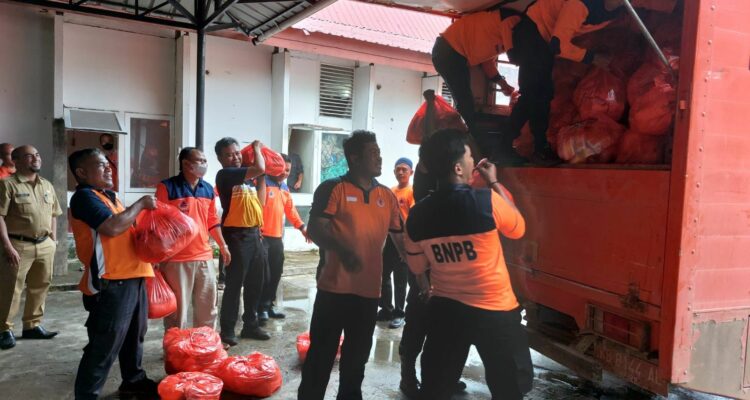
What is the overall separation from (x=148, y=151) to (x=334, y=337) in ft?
22.1

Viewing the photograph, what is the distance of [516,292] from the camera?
11.5 feet

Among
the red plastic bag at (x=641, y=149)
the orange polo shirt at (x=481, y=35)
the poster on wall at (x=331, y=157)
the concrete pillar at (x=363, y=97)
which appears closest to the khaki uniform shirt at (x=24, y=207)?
the orange polo shirt at (x=481, y=35)

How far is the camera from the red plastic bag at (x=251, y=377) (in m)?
3.77

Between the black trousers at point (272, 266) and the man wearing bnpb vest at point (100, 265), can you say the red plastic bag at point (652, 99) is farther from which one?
the black trousers at point (272, 266)

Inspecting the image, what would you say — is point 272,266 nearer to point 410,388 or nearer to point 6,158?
point 410,388

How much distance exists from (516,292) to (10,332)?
439 cm

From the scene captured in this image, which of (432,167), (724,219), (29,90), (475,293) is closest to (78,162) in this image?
(432,167)

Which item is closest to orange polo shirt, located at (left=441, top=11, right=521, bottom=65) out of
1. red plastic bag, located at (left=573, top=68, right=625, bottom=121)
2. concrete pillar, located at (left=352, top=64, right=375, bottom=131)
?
red plastic bag, located at (left=573, top=68, right=625, bottom=121)

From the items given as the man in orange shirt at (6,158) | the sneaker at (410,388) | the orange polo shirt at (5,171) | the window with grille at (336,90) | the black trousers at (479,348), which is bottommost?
the sneaker at (410,388)

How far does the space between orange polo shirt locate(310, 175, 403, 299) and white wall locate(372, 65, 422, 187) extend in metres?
7.57

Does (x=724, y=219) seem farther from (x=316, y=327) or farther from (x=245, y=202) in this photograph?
(x=245, y=202)

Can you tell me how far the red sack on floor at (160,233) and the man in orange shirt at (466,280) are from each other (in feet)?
5.32

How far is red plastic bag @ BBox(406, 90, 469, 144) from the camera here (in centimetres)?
414

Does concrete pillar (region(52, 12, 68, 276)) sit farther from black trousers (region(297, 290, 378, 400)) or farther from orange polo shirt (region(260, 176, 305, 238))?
black trousers (region(297, 290, 378, 400))
